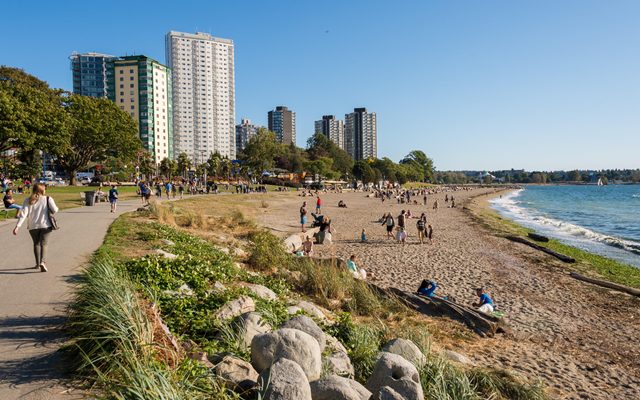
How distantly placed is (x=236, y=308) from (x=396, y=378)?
249cm

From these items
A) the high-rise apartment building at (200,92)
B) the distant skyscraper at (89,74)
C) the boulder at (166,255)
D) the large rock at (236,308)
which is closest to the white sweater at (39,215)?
the boulder at (166,255)

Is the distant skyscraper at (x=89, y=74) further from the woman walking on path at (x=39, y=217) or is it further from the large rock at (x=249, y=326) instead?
the large rock at (x=249, y=326)

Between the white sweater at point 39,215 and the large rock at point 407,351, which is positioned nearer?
the large rock at point 407,351

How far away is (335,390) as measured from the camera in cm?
395

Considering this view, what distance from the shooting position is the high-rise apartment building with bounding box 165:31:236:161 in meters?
148

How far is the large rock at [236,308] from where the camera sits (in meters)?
5.84

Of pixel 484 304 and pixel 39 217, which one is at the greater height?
pixel 39 217

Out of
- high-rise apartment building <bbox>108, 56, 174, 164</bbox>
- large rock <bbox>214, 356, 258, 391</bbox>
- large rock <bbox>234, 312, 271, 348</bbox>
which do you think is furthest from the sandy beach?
high-rise apartment building <bbox>108, 56, 174, 164</bbox>

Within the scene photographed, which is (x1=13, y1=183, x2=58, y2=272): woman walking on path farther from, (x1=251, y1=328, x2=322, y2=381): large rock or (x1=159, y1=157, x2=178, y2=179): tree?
(x1=159, y1=157, x2=178, y2=179): tree

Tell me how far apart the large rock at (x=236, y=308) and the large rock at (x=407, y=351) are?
2.04m

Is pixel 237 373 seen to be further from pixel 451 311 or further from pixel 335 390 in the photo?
pixel 451 311

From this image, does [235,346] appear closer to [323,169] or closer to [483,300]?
[483,300]

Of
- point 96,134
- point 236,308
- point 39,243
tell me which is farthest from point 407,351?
point 96,134

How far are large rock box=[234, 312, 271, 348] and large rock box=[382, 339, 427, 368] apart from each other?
1692mm
